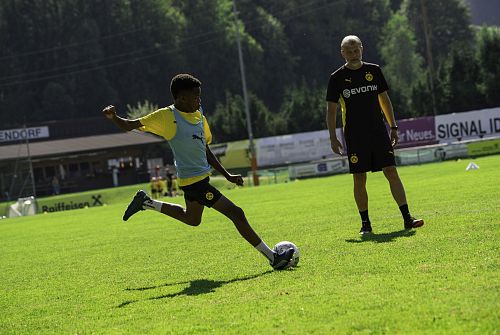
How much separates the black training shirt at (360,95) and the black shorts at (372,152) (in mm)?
85

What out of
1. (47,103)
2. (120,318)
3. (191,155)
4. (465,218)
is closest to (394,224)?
(465,218)

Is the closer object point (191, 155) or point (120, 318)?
point (120, 318)

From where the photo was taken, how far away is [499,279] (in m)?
6.34

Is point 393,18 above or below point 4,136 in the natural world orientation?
above

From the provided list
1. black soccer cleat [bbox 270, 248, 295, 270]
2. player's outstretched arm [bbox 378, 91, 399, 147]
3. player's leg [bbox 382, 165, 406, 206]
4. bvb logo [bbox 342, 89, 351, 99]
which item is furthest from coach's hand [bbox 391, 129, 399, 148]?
black soccer cleat [bbox 270, 248, 295, 270]

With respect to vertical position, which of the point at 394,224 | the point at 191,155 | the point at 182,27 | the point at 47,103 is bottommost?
the point at 394,224

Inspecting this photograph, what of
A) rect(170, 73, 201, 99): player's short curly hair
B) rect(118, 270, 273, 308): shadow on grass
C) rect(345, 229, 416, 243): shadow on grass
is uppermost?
rect(170, 73, 201, 99): player's short curly hair

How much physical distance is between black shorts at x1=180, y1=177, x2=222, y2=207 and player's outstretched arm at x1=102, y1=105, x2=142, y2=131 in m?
0.84

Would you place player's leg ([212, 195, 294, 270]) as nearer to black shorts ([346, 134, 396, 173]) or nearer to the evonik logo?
black shorts ([346, 134, 396, 173])

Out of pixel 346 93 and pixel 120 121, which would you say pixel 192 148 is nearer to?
pixel 120 121

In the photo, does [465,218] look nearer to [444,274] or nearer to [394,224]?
[394,224]

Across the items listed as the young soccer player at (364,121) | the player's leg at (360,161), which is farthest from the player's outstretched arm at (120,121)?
the player's leg at (360,161)

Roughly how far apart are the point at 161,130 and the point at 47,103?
88.6m

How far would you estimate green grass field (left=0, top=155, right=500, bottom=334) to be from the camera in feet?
18.9
